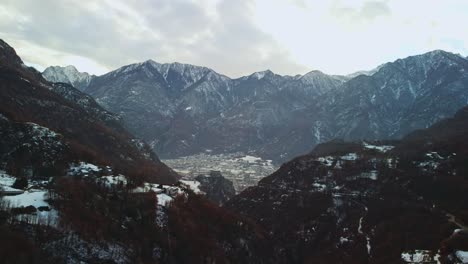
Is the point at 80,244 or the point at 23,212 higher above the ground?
the point at 23,212

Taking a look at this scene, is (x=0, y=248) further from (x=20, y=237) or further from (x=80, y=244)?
(x=80, y=244)

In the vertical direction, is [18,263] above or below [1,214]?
below

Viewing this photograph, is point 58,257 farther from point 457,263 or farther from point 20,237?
point 457,263

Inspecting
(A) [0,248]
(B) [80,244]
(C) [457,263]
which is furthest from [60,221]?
(C) [457,263]

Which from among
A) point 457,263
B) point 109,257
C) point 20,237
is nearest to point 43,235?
point 20,237

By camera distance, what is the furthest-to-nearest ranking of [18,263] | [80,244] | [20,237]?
1. [80,244]
2. [20,237]
3. [18,263]

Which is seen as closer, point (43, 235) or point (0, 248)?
point (0, 248)

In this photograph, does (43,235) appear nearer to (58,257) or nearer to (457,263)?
(58,257)

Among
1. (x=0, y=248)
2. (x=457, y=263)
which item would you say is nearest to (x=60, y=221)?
(x=0, y=248)

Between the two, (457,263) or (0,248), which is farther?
Answer: (457,263)

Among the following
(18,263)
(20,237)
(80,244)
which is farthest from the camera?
(80,244)
